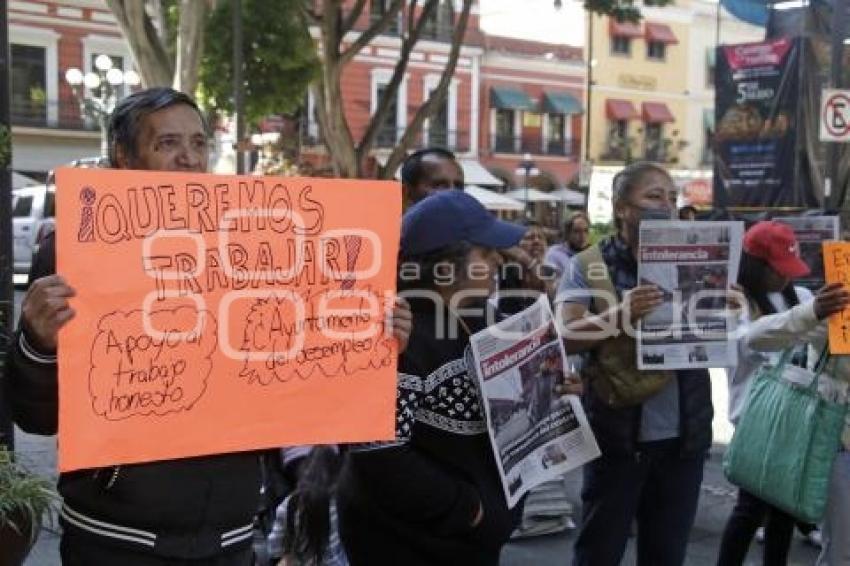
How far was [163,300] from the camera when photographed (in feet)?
6.84

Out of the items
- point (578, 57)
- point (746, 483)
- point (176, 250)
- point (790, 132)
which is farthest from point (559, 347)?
point (578, 57)

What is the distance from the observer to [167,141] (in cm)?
223

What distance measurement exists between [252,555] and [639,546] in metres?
1.76

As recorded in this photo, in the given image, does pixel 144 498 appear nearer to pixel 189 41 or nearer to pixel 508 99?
pixel 189 41

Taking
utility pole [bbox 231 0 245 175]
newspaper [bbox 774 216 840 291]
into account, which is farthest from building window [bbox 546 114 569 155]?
newspaper [bbox 774 216 840 291]

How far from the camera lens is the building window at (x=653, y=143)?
4803cm

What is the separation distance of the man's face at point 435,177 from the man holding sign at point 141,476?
6.25ft

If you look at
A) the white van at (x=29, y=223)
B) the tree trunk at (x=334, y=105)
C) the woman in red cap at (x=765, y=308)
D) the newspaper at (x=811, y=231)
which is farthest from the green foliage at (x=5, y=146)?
the white van at (x=29, y=223)

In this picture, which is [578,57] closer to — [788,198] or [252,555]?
[788,198]

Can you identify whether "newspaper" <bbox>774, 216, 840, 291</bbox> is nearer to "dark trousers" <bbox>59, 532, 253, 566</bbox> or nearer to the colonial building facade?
"dark trousers" <bbox>59, 532, 253, 566</bbox>

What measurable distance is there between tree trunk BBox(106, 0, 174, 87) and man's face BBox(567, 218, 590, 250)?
5076mm

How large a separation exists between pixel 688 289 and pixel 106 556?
6.90 feet

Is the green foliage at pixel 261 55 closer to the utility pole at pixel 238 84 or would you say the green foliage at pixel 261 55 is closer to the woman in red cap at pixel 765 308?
the utility pole at pixel 238 84

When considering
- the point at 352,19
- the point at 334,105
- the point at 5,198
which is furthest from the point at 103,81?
the point at 5,198
